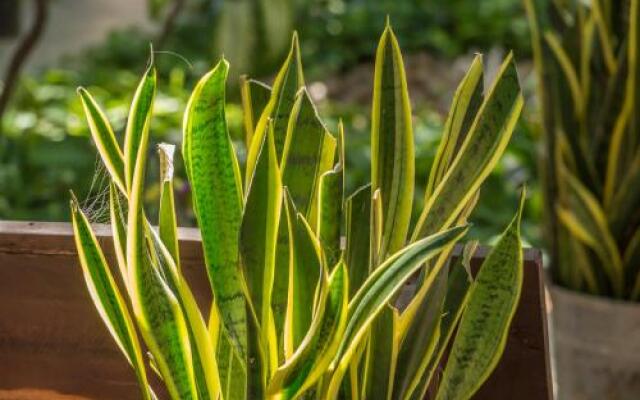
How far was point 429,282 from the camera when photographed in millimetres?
699

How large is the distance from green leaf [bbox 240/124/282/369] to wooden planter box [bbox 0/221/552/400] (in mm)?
206

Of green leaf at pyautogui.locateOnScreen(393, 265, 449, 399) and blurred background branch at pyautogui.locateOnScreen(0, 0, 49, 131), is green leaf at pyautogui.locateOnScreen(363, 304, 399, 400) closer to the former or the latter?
green leaf at pyautogui.locateOnScreen(393, 265, 449, 399)

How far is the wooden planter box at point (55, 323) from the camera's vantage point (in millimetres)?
845

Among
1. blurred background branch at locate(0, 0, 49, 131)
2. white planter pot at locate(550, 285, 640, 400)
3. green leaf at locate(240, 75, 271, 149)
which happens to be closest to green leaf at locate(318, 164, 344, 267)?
green leaf at locate(240, 75, 271, 149)

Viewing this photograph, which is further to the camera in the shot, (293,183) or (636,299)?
(636,299)

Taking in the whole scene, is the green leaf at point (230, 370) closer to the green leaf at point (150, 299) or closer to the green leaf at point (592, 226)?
the green leaf at point (150, 299)

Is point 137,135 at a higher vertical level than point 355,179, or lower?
higher

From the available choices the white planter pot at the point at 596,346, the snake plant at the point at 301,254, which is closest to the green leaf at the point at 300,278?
the snake plant at the point at 301,254

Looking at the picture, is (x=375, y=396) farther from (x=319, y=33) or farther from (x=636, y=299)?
(x=319, y=33)

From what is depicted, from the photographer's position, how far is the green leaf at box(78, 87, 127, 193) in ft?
2.26

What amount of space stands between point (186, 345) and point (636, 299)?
1.35 m

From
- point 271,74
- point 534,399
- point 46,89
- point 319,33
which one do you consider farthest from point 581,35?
point 319,33

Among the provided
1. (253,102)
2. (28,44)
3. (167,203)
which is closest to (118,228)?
(167,203)

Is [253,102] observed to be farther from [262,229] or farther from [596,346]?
[596,346]
